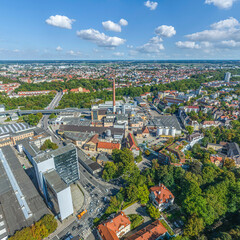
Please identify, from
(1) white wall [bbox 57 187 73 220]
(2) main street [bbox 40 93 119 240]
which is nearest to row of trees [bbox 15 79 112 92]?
(2) main street [bbox 40 93 119 240]

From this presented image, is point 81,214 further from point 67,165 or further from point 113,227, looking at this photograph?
point 67,165

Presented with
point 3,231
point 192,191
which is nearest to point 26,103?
point 3,231

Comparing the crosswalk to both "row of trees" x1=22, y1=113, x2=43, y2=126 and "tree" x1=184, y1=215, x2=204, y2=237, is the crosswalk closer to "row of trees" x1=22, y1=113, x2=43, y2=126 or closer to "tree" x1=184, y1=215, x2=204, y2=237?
"tree" x1=184, y1=215, x2=204, y2=237

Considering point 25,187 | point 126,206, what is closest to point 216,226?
point 126,206

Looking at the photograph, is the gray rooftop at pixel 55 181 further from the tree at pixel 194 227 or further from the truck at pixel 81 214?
the tree at pixel 194 227

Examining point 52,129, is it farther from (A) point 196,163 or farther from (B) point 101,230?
(A) point 196,163

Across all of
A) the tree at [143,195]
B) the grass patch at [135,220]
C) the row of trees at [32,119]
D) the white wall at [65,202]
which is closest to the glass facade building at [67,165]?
the white wall at [65,202]
